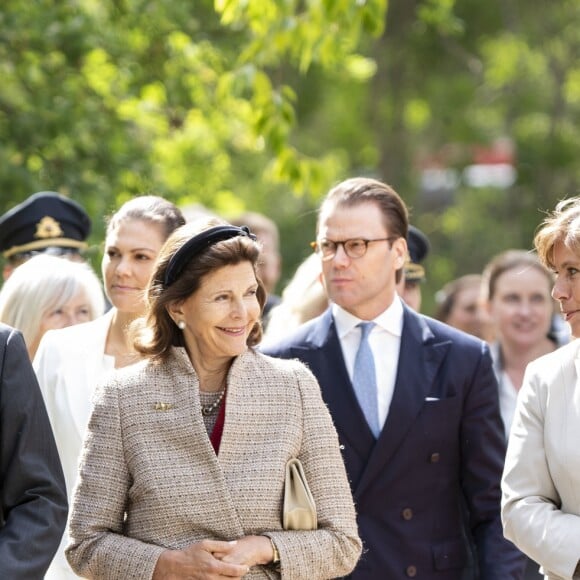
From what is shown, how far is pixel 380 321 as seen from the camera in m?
5.95

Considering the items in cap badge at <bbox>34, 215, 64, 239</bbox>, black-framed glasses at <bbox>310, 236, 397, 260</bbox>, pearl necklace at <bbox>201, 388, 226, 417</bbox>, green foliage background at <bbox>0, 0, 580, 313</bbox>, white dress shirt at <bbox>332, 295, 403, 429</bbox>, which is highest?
green foliage background at <bbox>0, 0, 580, 313</bbox>

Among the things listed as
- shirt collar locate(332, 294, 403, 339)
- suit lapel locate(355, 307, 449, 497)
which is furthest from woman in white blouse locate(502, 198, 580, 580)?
shirt collar locate(332, 294, 403, 339)

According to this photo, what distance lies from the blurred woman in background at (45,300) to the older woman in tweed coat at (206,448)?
183 centimetres

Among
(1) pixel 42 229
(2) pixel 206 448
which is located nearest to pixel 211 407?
(2) pixel 206 448

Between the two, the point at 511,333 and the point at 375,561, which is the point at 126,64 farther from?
the point at 375,561

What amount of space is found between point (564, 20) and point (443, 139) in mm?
2896

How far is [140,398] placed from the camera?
15.9ft

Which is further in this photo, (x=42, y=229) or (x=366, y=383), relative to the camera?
(x=42, y=229)

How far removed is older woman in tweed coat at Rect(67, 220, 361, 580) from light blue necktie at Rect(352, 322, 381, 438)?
83cm

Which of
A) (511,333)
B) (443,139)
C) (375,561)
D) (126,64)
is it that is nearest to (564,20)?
(443,139)

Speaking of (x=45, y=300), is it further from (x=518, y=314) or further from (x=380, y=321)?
(x=518, y=314)

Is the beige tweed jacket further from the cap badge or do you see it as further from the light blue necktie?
the cap badge

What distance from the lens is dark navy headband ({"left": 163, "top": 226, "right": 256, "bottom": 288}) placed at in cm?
490

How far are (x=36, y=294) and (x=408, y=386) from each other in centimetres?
185
